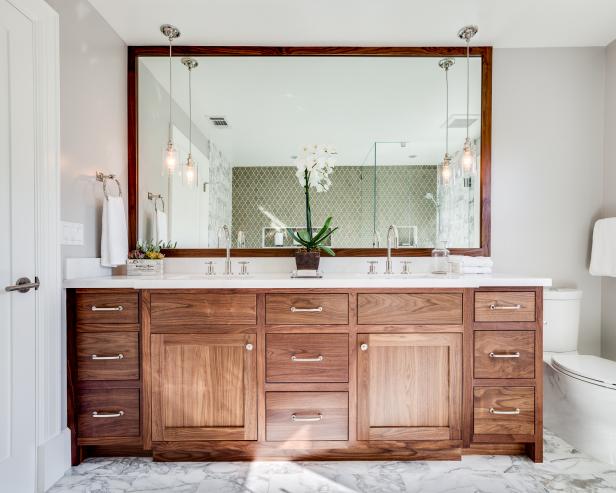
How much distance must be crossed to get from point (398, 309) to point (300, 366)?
0.52 meters

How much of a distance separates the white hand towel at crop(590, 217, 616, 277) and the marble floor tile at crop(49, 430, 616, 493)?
1004 mm

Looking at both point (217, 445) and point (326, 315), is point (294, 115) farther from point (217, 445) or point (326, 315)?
point (217, 445)

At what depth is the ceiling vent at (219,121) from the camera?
2285 millimetres

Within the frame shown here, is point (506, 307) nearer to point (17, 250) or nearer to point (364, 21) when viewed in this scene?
point (364, 21)

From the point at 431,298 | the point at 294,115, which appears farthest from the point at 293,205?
the point at 431,298

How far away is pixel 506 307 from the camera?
1.74 meters

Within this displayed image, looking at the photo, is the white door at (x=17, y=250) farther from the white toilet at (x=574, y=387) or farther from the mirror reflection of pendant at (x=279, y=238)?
the white toilet at (x=574, y=387)

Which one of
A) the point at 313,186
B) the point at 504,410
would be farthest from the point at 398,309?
the point at 313,186

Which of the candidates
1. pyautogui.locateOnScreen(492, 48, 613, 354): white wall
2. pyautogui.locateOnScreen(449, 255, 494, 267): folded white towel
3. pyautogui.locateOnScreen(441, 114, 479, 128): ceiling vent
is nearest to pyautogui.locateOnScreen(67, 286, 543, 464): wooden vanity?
pyautogui.locateOnScreen(449, 255, 494, 267): folded white towel

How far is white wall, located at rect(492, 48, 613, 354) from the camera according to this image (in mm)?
2279

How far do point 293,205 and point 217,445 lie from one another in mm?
1335

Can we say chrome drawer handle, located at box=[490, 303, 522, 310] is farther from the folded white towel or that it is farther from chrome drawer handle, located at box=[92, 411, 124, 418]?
chrome drawer handle, located at box=[92, 411, 124, 418]

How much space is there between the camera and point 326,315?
1.71 meters

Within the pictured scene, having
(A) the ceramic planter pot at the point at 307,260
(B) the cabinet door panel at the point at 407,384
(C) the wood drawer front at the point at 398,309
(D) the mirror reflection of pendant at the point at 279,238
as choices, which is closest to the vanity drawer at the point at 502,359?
(B) the cabinet door panel at the point at 407,384
